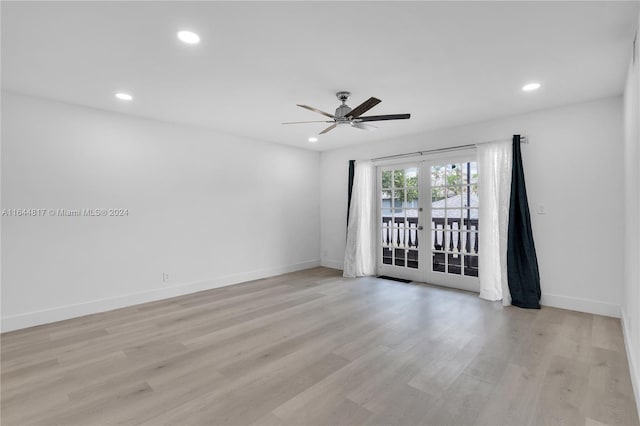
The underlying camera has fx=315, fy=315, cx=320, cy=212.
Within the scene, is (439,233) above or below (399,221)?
below

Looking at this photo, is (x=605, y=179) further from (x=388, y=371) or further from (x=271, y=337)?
(x=271, y=337)

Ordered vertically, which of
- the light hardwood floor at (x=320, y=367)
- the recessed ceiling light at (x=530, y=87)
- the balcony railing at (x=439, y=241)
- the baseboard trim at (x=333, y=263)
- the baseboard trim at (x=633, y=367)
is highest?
the recessed ceiling light at (x=530, y=87)

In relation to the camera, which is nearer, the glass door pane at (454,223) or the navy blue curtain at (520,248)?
the navy blue curtain at (520,248)

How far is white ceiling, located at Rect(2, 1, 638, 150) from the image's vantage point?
2053mm

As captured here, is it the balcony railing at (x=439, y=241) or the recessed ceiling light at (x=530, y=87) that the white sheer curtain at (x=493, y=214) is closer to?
the balcony railing at (x=439, y=241)

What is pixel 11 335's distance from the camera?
10.6 ft

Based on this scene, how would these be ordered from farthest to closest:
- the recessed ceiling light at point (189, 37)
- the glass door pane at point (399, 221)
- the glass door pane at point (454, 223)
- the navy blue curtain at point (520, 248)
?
the glass door pane at point (399, 221) → the glass door pane at point (454, 223) → the navy blue curtain at point (520, 248) → the recessed ceiling light at point (189, 37)

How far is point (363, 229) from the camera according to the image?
5.98m

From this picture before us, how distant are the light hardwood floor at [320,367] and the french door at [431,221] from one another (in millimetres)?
1036

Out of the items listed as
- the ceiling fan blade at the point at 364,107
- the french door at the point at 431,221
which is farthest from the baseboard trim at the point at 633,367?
the ceiling fan blade at the point at 364,107

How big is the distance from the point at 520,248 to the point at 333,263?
3479mm

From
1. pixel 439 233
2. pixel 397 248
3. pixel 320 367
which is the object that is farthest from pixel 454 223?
pixel 320 367

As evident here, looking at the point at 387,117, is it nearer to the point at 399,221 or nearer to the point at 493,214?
the point at 493,214

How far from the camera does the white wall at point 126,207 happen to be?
3.46 metres
